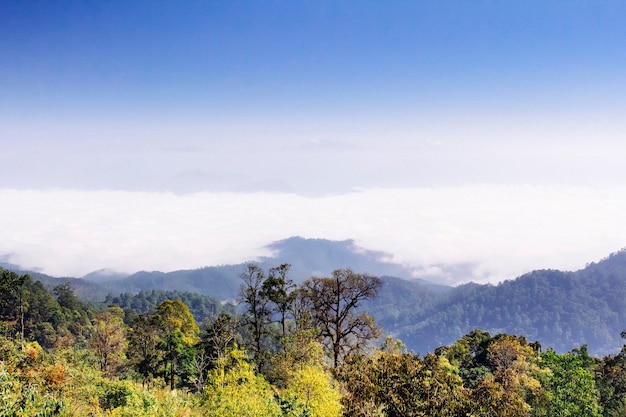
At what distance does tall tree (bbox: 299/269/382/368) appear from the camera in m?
34.6

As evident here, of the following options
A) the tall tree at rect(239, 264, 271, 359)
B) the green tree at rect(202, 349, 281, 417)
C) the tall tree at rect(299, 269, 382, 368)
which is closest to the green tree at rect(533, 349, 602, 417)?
the tall tree at rect(299, 269, 382, 368)

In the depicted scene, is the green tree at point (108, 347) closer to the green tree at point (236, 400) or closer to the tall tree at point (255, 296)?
the tall tree at point (255, 296)

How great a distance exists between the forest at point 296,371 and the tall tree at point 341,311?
9cm

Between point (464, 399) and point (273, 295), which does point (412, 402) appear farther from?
point (273, 295)

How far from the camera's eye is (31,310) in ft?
236

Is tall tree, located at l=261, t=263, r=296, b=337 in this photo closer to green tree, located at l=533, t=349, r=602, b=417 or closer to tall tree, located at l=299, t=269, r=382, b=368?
tall tree, located at l=299, t=269, r=382, b=368

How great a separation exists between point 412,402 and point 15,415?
12.1 m

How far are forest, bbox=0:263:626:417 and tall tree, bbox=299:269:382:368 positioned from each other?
3.6 inches

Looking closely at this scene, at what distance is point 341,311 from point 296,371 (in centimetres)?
989

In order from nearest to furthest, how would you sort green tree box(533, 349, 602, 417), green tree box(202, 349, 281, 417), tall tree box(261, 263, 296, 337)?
green tree box(202, 349, 281, 417) → green tree box(533, 349, 602, 417) → tall tree box(261, 263, 296, 337)

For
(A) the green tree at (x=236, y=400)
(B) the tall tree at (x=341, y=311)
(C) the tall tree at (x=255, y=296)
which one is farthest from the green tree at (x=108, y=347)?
(A) the green tree at (x=236, y=400)

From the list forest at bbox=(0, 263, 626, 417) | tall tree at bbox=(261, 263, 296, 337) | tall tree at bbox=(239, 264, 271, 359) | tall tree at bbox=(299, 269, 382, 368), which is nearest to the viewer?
forest at bbox=(0, 263, 626, 417)

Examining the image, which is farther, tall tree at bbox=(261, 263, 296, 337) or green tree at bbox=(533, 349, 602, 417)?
tall tree at bbox=(261, 263, 296, 337)

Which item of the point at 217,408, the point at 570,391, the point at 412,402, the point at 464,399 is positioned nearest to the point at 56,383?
the point at 217,408
